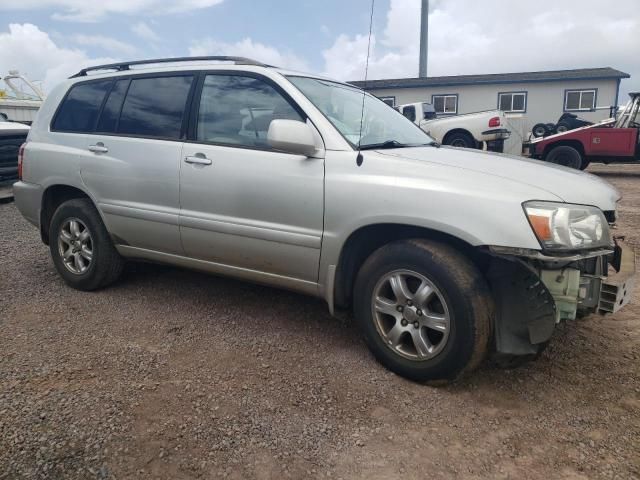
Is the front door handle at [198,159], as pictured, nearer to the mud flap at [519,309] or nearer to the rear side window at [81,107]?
the rear side window at [81,107]

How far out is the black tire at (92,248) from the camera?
399cm

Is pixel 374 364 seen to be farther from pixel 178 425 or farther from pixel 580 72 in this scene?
pixel 580 72

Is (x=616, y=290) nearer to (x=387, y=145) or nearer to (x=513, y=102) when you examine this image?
(x=387, y=145)

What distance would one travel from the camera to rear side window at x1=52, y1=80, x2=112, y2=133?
4.05 m

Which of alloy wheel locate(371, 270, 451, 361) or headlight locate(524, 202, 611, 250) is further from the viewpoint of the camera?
alloy wheel locate(371, 270, 451, 361)

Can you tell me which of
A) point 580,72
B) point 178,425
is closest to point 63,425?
point 178,425

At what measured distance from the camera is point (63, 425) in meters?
2.37

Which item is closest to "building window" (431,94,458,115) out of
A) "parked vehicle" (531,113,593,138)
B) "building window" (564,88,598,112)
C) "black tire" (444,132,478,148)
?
"building window" (564,88,598,112)

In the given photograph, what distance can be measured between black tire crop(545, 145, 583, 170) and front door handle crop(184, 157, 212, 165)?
11653mm

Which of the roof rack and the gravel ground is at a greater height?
the roof rack

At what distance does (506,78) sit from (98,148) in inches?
905

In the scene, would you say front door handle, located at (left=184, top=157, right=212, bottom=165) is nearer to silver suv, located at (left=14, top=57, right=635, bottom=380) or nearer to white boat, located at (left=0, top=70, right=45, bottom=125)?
silver suv, located at (left=14, top=57, right=635, bottom=380)

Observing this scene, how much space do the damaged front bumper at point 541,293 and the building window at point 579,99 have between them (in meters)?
22.9

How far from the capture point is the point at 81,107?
4152mm
